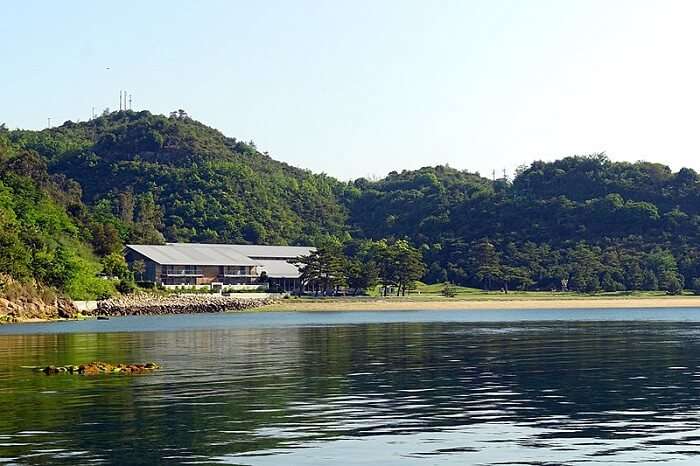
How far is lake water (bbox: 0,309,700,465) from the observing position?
68.6 ft

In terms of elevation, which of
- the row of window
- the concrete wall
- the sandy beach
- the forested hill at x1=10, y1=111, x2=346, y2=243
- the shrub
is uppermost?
the forested hill at x1=10, y1=111, x2=346, y2=243

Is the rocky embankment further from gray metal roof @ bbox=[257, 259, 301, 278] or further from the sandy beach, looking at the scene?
gray metal roof @ bbox=[257, 259, 301, 278]

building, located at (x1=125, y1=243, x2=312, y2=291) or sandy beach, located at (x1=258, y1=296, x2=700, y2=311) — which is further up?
building, located at (x1=125, y1=243, x2=312, y2=291)

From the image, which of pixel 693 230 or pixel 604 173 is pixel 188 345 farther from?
pixel 604 173

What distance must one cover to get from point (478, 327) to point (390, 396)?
41489mm

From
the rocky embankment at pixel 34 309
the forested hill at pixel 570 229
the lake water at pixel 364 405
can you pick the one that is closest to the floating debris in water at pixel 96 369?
the lake water at pixel 364 405

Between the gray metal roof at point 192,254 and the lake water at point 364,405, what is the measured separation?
8353cm

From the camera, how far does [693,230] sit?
155 m

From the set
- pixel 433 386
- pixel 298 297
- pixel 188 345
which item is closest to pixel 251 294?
pixel 298 297

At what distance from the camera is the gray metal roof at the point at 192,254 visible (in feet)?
443

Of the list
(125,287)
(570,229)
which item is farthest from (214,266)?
(570,229)

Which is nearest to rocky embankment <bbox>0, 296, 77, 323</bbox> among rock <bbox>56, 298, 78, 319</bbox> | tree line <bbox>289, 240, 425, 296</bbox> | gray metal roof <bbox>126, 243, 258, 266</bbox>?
rock <bbox>56, 298, 78, 319</bbox>

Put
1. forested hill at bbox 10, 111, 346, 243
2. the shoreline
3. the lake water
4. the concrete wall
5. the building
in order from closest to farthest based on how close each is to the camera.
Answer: the lake water → the concrete wall → the shoreline → the building → forested hill at bbox 10, 111, 346, 243

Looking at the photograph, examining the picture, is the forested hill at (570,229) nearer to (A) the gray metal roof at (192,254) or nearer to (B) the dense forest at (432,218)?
(B) the dense forest at (432,218)
